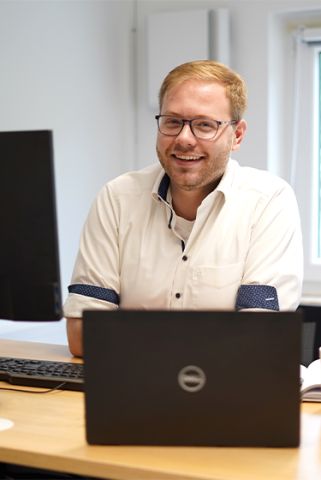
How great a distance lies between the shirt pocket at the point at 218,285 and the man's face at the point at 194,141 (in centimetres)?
23

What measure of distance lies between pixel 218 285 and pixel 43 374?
559 millimetres

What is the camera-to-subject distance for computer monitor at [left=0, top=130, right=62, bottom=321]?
1.39 m

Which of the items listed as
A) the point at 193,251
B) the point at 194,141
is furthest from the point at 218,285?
the point at 194,141

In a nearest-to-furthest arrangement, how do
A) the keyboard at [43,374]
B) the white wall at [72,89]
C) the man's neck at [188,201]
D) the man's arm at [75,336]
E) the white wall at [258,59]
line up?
the keyboard at [43,374] < the man's arm at [75,336] < the man's neck at [188,201] < the white wall at [72,89] < the white wall at [258,59]

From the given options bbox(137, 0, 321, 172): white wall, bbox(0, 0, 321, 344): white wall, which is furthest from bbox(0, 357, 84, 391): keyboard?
bbox(137, 0, 321, 172): white wall

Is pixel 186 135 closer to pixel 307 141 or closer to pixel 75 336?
pixel 75 336

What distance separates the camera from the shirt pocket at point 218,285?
2.06 meters

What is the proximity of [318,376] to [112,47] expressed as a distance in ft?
7.62

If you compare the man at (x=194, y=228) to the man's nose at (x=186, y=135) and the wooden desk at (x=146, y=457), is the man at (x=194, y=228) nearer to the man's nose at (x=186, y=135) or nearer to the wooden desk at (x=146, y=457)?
the man's nose at (x=186, y=135)

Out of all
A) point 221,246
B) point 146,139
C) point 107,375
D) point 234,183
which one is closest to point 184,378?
point 107,375

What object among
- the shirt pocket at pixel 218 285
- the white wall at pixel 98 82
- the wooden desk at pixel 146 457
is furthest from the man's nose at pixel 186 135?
the white wall at pixel 98 82

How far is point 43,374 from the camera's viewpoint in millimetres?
1729

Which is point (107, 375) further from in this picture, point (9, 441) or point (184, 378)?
point (9, 441)

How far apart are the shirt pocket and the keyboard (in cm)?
41
